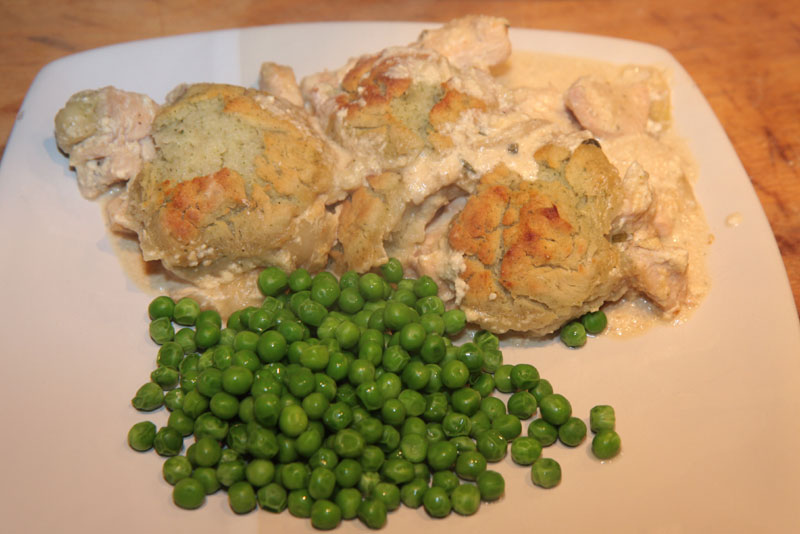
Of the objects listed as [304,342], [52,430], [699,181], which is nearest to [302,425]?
[304,342]

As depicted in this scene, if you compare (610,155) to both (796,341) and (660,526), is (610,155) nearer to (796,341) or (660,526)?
(796,341)

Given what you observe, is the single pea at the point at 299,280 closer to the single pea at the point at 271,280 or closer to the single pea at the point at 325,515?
the single pea at the point at 271,280

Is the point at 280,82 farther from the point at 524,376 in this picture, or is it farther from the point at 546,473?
Answer: the point at 546,473

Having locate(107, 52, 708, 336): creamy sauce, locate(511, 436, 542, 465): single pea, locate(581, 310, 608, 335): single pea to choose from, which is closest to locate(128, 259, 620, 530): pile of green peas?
locate(511, 436, 542, 465): single pea

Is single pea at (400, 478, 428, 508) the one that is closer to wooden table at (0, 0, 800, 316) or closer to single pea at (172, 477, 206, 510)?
single pea at (172, 477, 206, 510)

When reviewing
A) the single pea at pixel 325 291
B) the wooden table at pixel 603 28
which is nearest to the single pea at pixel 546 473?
the single pea at pixel 325 291

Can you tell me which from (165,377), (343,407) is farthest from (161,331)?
(343,407)
